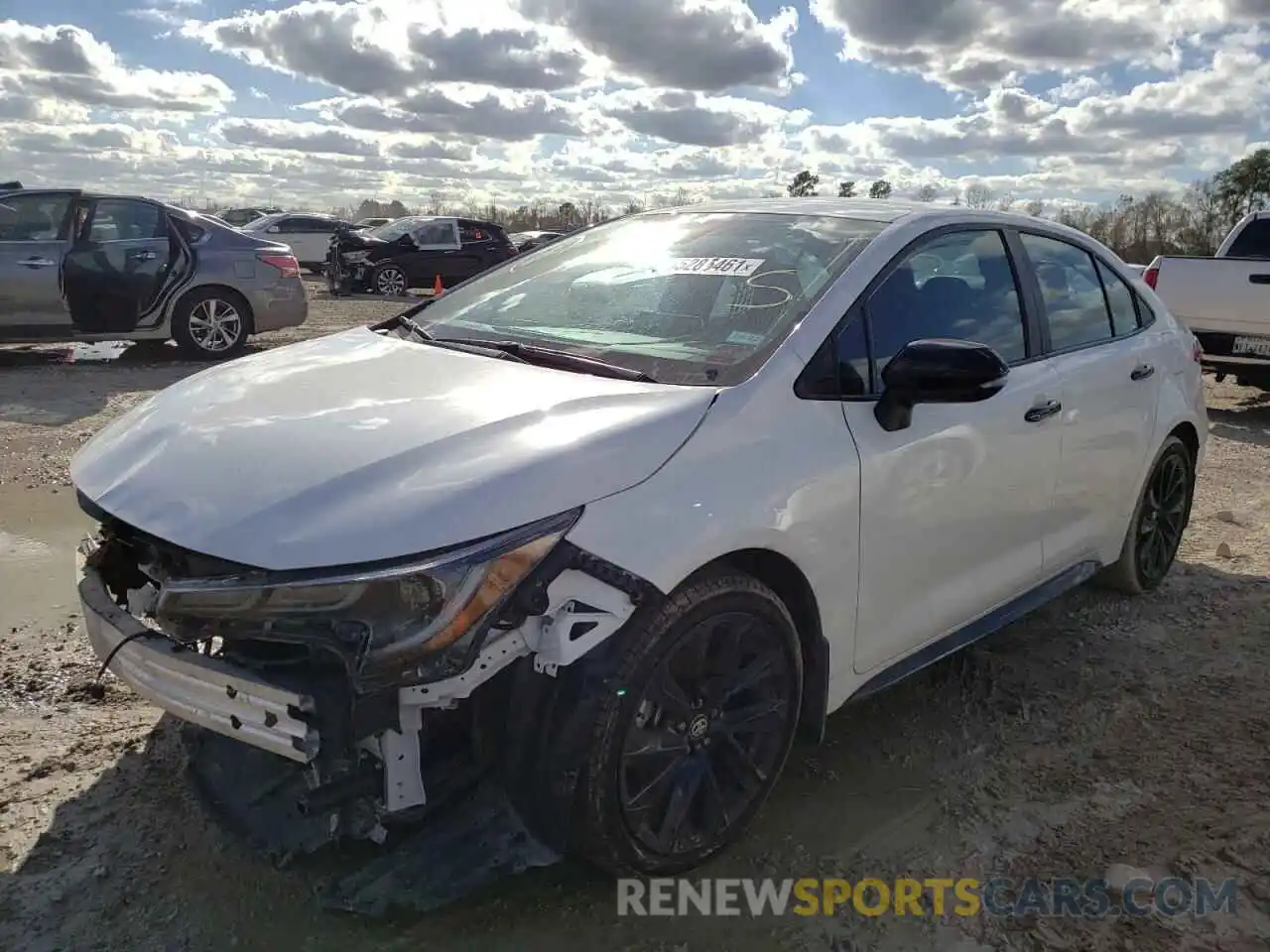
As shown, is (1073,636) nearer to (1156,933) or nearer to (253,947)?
(1156,933)

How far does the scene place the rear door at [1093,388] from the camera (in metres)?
3.71

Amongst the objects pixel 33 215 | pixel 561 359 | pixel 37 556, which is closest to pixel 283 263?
pixel 33 215

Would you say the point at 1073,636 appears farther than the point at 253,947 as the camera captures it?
Yes

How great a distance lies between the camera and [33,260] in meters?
9.27

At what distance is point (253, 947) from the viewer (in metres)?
2.35

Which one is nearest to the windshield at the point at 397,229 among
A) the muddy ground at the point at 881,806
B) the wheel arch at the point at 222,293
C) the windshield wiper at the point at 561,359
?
the wheel arch at the point at 222,293

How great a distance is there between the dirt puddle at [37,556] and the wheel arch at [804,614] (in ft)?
9.76

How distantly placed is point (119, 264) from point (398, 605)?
29.2ft

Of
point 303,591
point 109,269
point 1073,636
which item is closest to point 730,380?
point 303,591

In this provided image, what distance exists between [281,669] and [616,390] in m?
1.03

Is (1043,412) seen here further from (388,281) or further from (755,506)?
(388,281)

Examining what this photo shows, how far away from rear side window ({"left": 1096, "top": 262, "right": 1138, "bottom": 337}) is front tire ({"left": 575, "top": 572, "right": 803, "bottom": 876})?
236 cm

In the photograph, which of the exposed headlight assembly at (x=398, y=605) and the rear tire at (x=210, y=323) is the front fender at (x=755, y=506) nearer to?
the exposed headlight assembly at (x=398, y=605)

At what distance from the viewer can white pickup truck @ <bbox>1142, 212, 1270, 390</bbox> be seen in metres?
8.71
